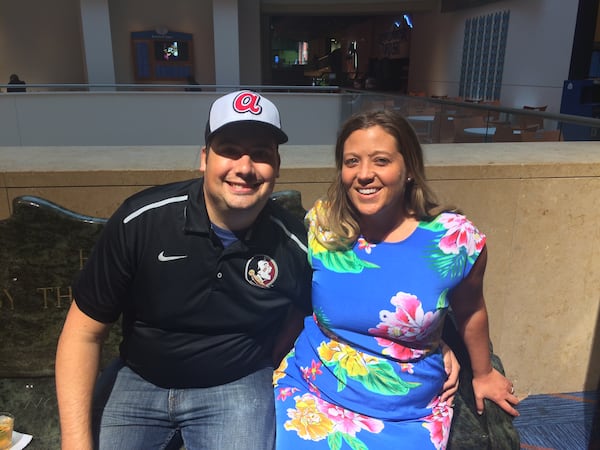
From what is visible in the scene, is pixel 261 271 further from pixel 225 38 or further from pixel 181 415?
pixel 225 38

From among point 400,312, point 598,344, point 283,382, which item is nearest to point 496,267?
point 598,344

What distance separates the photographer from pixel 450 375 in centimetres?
171

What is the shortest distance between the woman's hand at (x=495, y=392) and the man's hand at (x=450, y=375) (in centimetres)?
7

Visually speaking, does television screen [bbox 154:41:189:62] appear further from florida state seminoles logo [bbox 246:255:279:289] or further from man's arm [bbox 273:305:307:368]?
florida state seminoles logo [bbox 246:255:279:289]

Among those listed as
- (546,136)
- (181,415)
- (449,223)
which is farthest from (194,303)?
(546,136)

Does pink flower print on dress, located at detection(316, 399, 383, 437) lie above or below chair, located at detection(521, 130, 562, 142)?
below

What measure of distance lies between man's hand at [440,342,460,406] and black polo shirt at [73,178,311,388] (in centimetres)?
53

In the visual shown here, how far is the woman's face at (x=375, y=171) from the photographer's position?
62.9 inches

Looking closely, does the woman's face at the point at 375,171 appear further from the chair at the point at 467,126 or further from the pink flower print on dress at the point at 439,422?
the chair at the point at 467,126

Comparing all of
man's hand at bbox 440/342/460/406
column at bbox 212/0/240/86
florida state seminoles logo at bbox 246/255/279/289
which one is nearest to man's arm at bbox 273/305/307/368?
florida state seminoles logo at bbox 246/255/279/289

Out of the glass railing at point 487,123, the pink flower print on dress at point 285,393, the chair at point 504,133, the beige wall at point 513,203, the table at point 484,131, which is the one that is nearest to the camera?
the pink flower print on dress at point 285,393

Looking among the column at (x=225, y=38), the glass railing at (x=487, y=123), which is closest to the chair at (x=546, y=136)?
the glass railing at (x=487, y=123)

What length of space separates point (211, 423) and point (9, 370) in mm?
896

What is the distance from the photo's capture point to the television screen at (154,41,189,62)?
1466 cm
